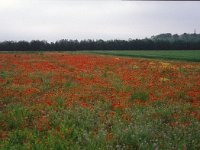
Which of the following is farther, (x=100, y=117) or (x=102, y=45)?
(x=102, y=45)

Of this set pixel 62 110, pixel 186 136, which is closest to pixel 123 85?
pixel 62 110

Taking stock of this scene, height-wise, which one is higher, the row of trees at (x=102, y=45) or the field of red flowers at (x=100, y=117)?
the row of trees at (x=102, y=45)

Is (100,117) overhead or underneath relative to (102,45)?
underneath

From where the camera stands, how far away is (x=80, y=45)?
8162 centimetres

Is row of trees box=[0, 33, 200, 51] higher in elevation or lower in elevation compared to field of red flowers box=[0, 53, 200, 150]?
higher

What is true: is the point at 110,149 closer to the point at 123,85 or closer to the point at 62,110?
the point at 62,110

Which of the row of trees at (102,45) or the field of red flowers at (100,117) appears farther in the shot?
the row of trees at (102,45)

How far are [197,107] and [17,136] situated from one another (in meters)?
6.01

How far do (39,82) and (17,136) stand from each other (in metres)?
7.50

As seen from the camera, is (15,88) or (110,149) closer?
(110,149)

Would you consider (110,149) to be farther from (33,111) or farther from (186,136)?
(33,111)

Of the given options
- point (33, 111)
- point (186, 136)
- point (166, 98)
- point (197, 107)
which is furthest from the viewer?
point (166, 98)

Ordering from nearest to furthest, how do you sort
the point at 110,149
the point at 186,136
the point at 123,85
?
the point at 110,149 → the point at 186,136 → the point at 123,85

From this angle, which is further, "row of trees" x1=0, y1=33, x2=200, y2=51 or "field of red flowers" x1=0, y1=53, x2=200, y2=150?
"row of trees" x1=0, y1=33, x2=200, y2=51
